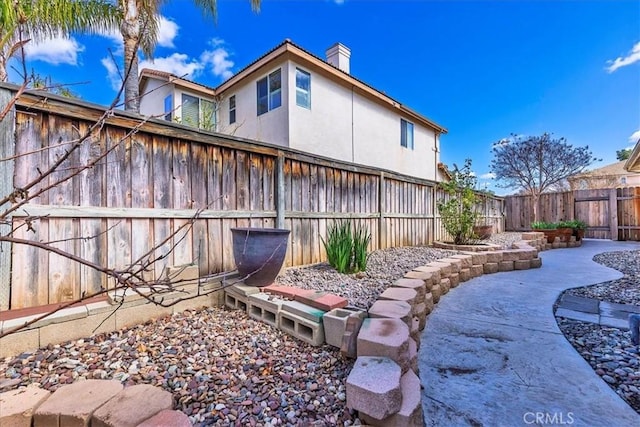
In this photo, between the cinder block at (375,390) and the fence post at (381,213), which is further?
the fence post at (381,213)

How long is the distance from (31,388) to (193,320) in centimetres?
109

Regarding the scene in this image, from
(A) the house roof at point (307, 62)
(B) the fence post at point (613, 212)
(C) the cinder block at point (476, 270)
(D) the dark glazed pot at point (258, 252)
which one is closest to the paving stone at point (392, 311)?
(D) the dark glazed pot at point (258, 252)

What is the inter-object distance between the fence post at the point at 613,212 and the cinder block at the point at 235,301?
1230cm

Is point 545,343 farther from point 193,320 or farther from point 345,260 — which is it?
point 193,320

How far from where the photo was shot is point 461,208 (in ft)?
20.7

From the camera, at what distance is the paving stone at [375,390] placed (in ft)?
4.27

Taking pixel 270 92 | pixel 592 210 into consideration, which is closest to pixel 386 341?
pixel 270 92

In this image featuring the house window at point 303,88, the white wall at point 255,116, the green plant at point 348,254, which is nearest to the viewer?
the green plant at point 348,254

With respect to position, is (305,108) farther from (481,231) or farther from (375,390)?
(375,390)

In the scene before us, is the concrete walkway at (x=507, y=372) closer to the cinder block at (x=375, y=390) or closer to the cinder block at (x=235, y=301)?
the cinder block at (x=375, y=390)

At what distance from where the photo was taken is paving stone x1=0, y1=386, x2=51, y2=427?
1.20 m

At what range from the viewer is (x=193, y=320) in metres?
2.45

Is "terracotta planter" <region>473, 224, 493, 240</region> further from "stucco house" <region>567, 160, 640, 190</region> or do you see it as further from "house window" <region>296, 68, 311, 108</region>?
"stucco house" <region>567, 160, 640, 190</region>

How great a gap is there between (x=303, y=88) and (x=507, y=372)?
7686mm
